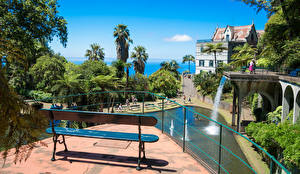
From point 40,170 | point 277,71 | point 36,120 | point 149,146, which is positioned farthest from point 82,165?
point 277,71

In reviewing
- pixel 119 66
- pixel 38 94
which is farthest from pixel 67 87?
pixel 119 66

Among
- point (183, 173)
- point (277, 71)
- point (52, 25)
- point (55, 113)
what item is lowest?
point (183, 173)

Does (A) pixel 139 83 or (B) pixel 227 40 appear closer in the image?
(A) pixel 139 83

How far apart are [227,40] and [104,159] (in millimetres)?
54983

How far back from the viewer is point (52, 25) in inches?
495

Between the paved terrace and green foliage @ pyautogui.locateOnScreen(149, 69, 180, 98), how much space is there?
3932cm

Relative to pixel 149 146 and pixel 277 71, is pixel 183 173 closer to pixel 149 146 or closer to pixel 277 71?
pixel 149 146

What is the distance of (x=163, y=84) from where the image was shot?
45.3 metres

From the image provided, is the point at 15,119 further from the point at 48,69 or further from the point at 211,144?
the point at 48,69

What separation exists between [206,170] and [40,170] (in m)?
3.14

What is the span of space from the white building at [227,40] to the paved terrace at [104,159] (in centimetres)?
5251

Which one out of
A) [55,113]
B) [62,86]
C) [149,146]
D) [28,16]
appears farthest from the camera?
[62,86]

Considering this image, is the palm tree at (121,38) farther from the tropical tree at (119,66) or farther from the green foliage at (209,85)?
the green foliage at (209,85)

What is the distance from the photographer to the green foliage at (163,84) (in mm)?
45438
